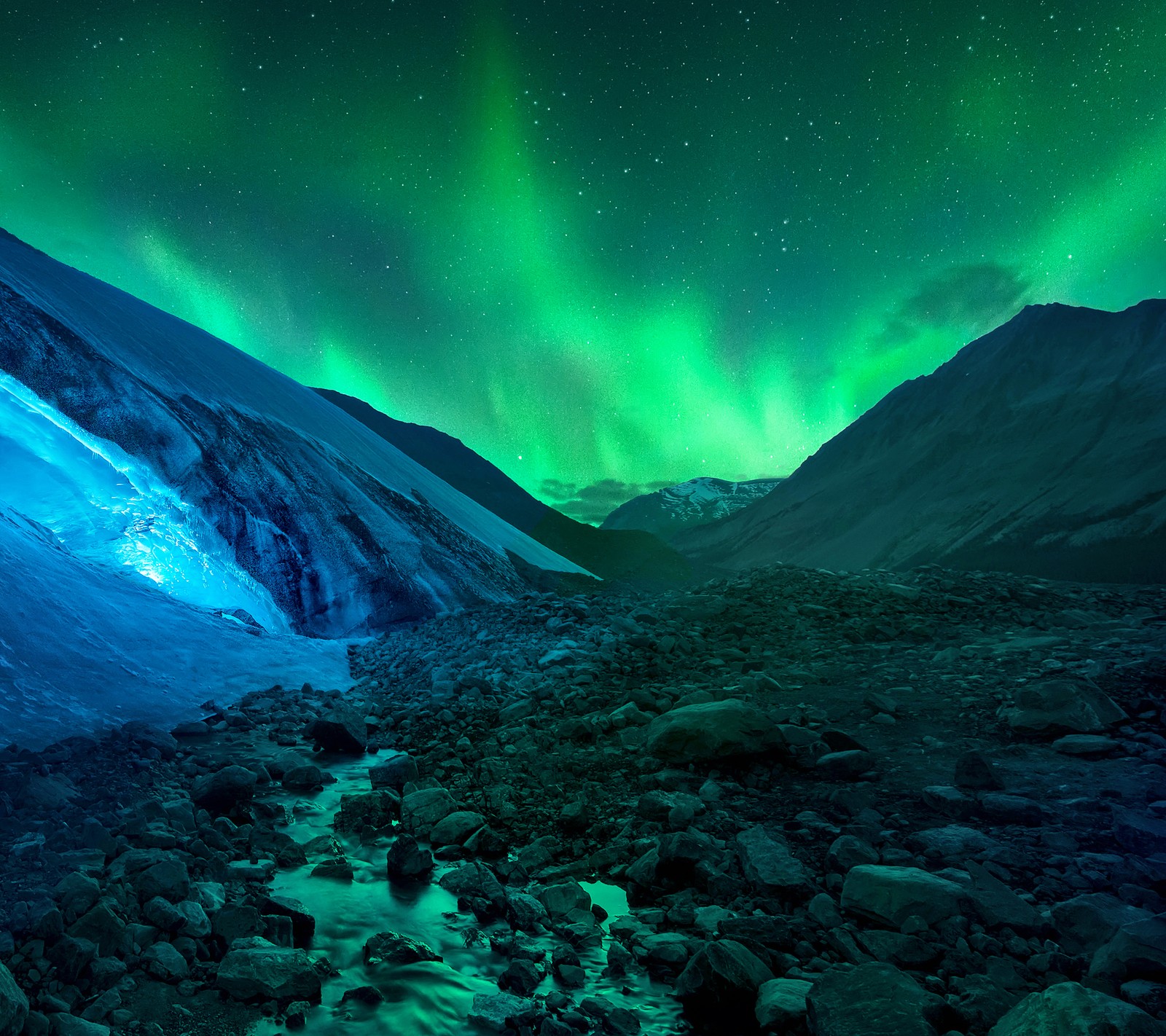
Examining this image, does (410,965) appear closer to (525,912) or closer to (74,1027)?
(525,912)

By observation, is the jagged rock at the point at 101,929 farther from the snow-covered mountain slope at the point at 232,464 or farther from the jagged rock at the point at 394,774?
the snow-covered mountain slope at the point at 232,464

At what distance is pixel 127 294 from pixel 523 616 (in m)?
22.2

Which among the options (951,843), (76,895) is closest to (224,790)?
(76,895)

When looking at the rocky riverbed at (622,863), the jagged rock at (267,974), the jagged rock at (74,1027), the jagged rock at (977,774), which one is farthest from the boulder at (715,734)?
the jagged rock at (74,1027)

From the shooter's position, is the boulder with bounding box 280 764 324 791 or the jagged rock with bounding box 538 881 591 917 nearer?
the jagged rock with bounding box 538 881 591 917

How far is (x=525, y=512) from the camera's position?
76.7 meters

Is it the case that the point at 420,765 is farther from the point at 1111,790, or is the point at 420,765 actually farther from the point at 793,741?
the point at 1111,790

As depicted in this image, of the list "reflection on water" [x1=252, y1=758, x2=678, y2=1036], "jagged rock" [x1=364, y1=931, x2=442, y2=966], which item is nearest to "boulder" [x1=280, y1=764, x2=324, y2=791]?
"reflection on water" [x1=252, y1=758, x2=678, y2=1036]

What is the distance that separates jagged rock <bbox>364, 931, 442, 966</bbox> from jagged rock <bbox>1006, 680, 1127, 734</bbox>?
5.45 metres

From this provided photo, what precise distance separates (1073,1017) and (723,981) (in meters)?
1.29

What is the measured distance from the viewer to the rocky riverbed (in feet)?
8.29

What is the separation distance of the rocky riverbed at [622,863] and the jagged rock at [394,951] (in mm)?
20

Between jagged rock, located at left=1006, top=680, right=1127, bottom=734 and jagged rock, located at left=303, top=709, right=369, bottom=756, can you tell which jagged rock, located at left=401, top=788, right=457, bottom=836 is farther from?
jagged rock, located at left=1006, top=680, right=1127, bottom=734

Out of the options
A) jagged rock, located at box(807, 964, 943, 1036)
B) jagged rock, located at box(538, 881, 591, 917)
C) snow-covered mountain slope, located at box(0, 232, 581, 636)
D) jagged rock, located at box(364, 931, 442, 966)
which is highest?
snow-covered mountain slope, located at box(0, 232, 581, 636)
